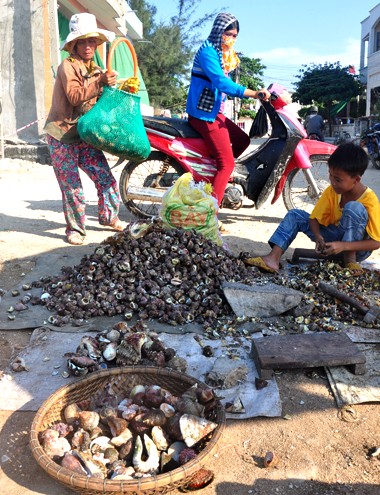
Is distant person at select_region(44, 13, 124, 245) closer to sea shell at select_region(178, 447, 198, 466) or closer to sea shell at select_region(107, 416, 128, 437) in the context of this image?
sea shell at select_region(107, 416, 128, 437)

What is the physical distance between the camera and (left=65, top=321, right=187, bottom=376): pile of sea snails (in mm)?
2467

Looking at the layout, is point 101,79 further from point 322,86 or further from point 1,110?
point 322,86

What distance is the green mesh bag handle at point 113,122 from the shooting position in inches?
158

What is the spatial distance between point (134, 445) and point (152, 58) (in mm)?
28332

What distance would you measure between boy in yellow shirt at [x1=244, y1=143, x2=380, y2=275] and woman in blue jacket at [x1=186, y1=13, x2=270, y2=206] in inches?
47.0

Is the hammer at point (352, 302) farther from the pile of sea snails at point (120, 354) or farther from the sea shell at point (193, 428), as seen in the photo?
the sea shell at point (193, 428)

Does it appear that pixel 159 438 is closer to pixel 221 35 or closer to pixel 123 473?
pixel 123 473

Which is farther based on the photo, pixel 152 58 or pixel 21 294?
pixel 152 58

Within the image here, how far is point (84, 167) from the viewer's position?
15.4ft

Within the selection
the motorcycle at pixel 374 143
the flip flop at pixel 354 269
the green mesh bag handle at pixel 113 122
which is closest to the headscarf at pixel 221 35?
the green mesh bag handle at pixel 113 122

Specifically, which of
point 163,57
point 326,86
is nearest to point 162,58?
point 163,57

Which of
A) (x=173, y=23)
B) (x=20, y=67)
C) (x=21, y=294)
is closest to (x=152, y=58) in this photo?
(x=173, y=23)

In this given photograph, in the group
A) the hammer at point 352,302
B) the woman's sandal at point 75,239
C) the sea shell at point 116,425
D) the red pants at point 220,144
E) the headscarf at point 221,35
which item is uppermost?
the headscarf at point 221,35

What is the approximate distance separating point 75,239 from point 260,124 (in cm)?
241
